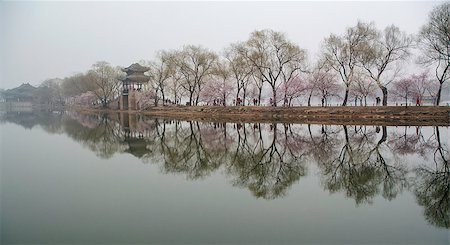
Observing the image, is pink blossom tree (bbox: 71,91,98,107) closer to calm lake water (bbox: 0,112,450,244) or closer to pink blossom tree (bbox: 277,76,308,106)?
pink blossom tree (bbox: 277,76,308,106)

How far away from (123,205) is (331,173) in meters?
8.51

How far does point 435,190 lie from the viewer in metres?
11.7

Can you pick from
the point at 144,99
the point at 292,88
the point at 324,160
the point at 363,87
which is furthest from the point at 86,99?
the point at 324,160

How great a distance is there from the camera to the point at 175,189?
12.0m

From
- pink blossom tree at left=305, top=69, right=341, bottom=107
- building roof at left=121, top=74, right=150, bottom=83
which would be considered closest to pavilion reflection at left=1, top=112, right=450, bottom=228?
pink blossom tree at left=305, top=69, right=341, bottom=107

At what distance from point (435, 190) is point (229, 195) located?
23.1 feet

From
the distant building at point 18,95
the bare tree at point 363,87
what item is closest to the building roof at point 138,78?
the bare tree at point 363,87

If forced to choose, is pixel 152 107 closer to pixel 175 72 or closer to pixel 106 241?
pixel 175 72

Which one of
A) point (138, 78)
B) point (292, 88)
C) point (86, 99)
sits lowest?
point (292, 88)

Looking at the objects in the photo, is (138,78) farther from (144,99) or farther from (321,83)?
(321,83)

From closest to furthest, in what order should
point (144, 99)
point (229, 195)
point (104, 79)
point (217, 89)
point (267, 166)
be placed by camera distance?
point (229, 195)
point (267, 166)
point (217, 89)
point (144, 99)
point (104, 79)

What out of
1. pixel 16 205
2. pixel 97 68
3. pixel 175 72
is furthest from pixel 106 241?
pixel 97 68

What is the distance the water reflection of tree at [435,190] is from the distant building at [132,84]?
62.5 m

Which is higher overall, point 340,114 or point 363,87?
point 363,87
